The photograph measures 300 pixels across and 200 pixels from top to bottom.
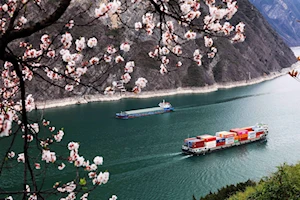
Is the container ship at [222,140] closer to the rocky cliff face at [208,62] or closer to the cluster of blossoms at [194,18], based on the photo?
the cluster of blossoms at [194,18]

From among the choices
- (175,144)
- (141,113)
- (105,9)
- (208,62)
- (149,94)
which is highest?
(208,62)

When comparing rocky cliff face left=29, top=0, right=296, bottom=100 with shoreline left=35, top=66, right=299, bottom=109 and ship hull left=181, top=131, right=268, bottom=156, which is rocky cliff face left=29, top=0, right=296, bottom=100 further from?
ship hull left=181, top=131, right=268, bottom=156

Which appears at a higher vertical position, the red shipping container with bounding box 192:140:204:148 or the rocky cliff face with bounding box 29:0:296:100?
the rocky cliff face with bounding box 29:0:296:100

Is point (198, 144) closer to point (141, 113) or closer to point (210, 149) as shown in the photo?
point (210, 149)

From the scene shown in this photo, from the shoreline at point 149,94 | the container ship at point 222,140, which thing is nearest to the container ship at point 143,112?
the shoreline at point 149,94

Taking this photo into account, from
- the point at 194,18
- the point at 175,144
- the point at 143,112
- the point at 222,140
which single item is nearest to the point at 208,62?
the point at 143,112

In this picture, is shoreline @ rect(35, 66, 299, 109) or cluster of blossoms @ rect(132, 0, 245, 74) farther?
shoreline @ rect(35, 66, 299, 109)

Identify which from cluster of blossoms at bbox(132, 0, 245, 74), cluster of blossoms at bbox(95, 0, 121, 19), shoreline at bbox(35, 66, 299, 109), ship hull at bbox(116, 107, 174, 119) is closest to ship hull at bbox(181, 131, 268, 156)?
ship hull at bbox(116, 107, 174, 119)
